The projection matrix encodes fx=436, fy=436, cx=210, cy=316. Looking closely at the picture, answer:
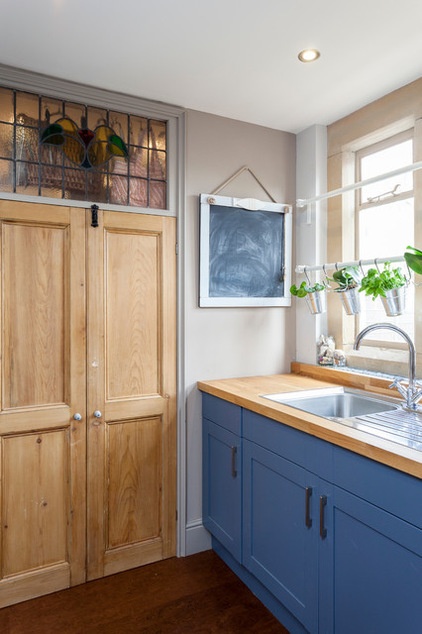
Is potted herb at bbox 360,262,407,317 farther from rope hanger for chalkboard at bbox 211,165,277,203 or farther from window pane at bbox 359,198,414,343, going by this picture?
rope hanger for chalkboard at bbox 211,165,277,203

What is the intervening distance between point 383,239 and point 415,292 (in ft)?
1.31

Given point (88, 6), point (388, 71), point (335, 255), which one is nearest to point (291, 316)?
point (335, 255)

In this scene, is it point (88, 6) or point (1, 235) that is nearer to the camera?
point (88, 6)

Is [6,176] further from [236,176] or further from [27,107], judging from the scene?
[236,176]

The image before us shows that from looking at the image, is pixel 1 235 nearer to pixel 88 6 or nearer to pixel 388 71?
pixel 88 6

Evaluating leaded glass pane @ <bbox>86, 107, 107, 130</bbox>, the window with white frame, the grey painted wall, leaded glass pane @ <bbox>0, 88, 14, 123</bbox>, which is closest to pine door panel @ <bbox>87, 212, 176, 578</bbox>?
the grey painted wall

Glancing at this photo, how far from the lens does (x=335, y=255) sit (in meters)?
2.62

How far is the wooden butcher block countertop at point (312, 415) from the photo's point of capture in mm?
1305

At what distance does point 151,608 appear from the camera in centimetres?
202

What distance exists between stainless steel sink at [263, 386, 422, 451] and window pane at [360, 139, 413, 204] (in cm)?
110

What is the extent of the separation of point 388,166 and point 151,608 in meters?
2.53

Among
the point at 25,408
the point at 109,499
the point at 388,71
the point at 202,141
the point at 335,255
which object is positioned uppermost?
the point at 388,71

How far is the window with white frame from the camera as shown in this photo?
88.6 inches

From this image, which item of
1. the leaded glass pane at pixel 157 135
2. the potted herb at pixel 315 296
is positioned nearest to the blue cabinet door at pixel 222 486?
the potted herb at pixel 315 296
